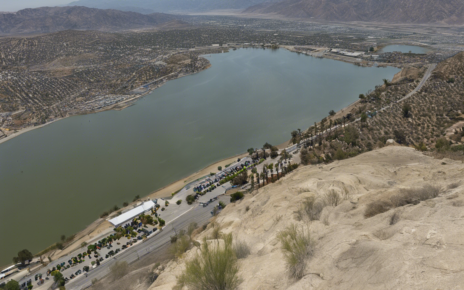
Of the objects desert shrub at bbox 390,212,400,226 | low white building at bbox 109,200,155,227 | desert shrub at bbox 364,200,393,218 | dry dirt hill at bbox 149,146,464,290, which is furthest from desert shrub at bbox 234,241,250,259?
low white building at bbox 109,200,155,227

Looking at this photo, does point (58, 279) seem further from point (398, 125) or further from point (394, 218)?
point (398, 125)

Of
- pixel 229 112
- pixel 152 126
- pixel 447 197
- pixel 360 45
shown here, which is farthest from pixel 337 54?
pixel 447 197

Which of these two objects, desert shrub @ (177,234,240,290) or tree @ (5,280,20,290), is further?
tree @ (5,280,20,290)

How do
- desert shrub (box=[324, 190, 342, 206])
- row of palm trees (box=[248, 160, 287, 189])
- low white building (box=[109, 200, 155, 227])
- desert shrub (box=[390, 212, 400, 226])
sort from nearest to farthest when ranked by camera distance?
1. desert shrub (box=[390, 212, 400, 226])
2. desert shrub (box=[324, 190, 342, 206])
3. low white building (box=[109, 200, 155, 227])
4. row of palm trees (box=[248, 160, 287, 189])

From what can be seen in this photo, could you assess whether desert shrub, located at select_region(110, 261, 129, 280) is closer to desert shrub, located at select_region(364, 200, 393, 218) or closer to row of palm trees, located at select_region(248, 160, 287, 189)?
row of palm trees, located at select_region(248, 160, 287, 189)

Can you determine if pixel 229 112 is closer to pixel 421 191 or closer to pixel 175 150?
pixel 175 150

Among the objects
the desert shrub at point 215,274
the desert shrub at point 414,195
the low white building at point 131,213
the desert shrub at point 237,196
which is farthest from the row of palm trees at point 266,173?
the desert shrub at point 215,274

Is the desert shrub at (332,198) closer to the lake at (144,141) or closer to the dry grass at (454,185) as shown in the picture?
A: the dry grass at (454,185)
